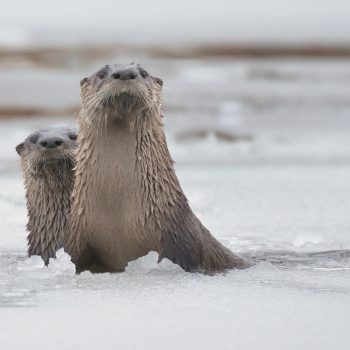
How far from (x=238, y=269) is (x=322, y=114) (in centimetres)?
568

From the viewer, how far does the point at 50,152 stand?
4.66 m

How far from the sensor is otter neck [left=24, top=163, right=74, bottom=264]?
15.4 ft

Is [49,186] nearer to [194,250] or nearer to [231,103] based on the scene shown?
[194,250]

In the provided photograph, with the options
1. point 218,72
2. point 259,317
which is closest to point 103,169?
point 259,317

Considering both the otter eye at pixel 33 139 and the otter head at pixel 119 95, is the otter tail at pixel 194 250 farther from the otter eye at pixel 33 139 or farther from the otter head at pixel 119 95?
the otter eye at pixel 33 139

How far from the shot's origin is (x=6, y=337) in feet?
10.9

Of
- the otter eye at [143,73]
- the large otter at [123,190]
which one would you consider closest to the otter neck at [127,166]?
the large otter at [123,190]

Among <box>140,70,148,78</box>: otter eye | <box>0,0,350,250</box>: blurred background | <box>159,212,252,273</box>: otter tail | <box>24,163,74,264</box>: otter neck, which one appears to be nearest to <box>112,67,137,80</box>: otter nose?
<box>140,70,148,78</box>: otter eye

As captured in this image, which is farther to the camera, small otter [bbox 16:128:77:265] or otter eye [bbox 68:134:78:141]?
otter eye [bbox 68:134:78:141]

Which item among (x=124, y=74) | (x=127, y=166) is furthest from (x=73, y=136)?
(x=124, y=74)

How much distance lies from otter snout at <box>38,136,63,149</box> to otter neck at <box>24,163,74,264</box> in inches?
3.8

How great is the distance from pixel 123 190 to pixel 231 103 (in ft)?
21.7

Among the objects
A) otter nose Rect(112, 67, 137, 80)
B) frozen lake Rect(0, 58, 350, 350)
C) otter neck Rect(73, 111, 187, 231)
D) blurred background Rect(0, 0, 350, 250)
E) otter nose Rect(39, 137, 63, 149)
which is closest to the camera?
frozen lake Rect(0, 58, 350, 350)

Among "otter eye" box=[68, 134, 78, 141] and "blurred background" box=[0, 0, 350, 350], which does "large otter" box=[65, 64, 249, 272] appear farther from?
"otter eye" box=[68, 134, 78, 141]
